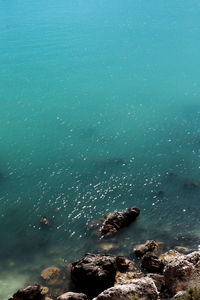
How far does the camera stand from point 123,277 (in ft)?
64.0

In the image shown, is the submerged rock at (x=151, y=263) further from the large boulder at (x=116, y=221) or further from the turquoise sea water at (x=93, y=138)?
the large boulder at (x=116, y=221)

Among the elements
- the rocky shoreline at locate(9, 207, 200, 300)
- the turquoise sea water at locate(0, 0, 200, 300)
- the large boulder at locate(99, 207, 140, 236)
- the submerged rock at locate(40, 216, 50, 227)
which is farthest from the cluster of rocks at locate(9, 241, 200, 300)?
the submerged rock at locate(40, 216, 50, 227)

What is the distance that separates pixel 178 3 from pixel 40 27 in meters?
37.4

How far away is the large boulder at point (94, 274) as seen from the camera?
1881cm

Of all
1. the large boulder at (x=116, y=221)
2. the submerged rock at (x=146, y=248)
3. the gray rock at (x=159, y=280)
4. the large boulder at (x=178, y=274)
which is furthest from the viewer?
the large boulder at (x=116, y=221)

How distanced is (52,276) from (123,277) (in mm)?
4540

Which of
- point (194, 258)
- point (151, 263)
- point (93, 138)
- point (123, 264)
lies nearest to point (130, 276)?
point (123, 264)

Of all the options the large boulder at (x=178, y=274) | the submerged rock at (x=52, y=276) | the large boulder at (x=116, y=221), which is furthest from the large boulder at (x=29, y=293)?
the large boulder at (x=178, y=274)

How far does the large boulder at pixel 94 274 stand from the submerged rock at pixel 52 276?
1.10 m

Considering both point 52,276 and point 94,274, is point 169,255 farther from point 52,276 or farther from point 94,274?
point 52,276

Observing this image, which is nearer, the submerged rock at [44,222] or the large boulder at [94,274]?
the large boulder at [94,274]

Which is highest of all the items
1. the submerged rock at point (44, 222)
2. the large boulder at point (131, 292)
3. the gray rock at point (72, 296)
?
the large boulder at point (131, 292)

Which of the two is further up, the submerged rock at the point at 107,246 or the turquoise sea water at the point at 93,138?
the turquoise sea water at the point at 93,138

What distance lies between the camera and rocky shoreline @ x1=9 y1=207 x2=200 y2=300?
15.5 metres
